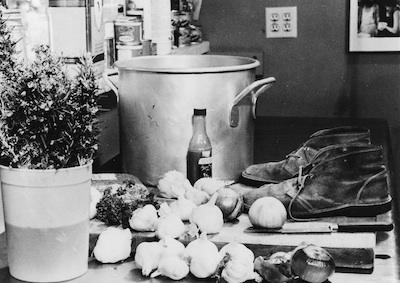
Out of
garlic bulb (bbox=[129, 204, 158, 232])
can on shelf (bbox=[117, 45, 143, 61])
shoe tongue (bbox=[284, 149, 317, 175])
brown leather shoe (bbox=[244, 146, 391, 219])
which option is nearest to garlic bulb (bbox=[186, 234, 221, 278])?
garlic bulb (bbox=[129, 204, 158, 232])

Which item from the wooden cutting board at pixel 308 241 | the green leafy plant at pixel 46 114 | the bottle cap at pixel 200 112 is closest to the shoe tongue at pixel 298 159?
the bottle cap at pixel 200 112

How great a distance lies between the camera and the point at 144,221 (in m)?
1.08

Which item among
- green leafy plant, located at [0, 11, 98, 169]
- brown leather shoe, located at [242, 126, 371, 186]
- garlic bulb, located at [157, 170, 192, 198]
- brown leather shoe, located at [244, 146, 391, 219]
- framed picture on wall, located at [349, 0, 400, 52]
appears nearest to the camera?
green leafy plant, located at [0, 11, 98, 169]

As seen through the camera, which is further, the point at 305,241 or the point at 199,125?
the point at 199,125

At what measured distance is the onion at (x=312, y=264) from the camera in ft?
2.92

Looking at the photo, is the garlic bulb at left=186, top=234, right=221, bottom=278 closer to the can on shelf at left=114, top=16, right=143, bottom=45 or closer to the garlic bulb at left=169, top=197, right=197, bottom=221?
the garlic bulb at left=169, top=197, right=197, bottom=221

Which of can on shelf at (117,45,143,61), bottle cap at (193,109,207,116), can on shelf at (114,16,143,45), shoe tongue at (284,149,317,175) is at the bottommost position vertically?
shoe tongue at (284,149,317,175)

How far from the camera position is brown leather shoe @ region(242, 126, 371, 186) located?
4.66 feet

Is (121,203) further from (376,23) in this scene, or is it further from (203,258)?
(376,23)

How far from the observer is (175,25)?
8.53 ft

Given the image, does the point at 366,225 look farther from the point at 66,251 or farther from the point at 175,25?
the point at 175,25

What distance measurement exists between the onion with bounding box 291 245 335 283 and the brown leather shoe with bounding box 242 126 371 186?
0.45m

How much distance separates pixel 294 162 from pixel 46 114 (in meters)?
0.70

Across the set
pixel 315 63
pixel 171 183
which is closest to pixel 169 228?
pixel 171 183
